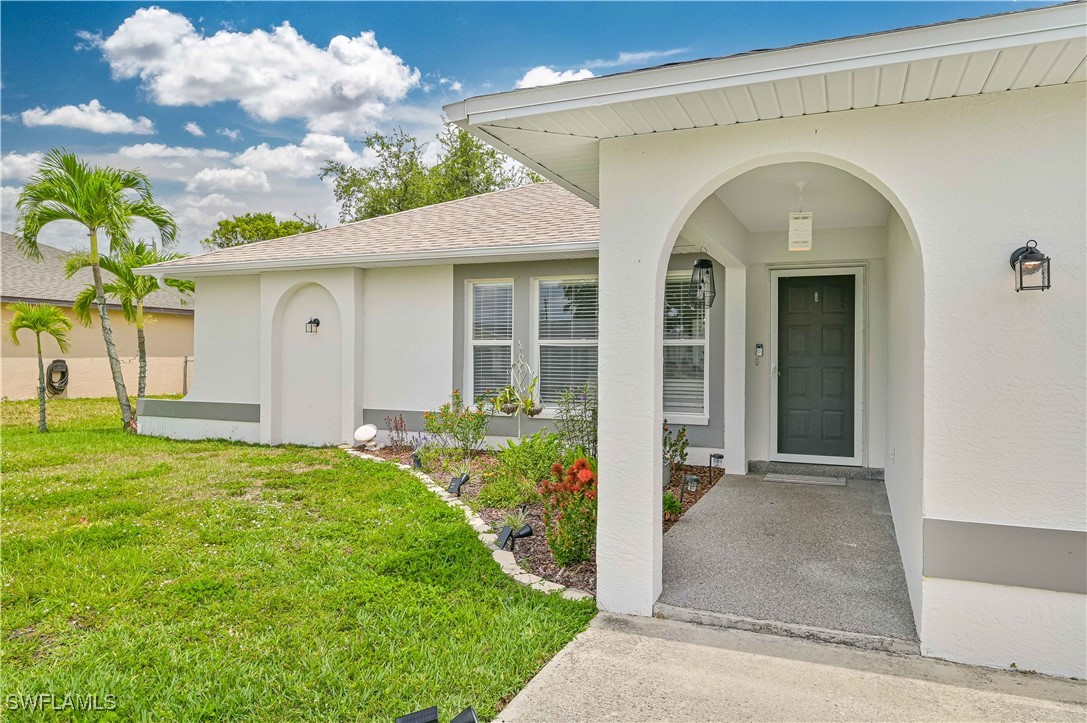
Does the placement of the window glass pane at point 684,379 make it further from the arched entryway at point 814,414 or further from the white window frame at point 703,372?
the arched entryway at point 814,414

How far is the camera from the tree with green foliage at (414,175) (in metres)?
24.8

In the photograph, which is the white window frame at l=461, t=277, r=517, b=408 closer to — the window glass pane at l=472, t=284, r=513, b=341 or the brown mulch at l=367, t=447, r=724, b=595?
the window glass pane at l=472, t=284, r=513, b=341

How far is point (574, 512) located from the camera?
408 centimetres

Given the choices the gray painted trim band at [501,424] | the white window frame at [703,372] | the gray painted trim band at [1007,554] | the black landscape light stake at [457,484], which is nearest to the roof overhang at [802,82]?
the gray painted trim band at [1007,554]

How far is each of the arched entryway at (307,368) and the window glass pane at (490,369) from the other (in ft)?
7.46

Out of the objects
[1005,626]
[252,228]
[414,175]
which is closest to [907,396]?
[1005,626]

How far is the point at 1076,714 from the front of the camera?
8.07 ft

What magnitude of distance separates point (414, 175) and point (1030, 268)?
982 inches

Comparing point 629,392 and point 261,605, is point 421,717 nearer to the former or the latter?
point 261,605

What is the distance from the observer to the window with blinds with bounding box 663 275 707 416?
754 centimetres

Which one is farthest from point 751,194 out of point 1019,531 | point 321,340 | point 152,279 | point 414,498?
point 152,279

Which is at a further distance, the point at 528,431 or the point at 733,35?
the point at 733,35

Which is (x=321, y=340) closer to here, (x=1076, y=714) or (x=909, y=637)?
(x=909, y=637)

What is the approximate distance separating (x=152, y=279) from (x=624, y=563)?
1200 cm
